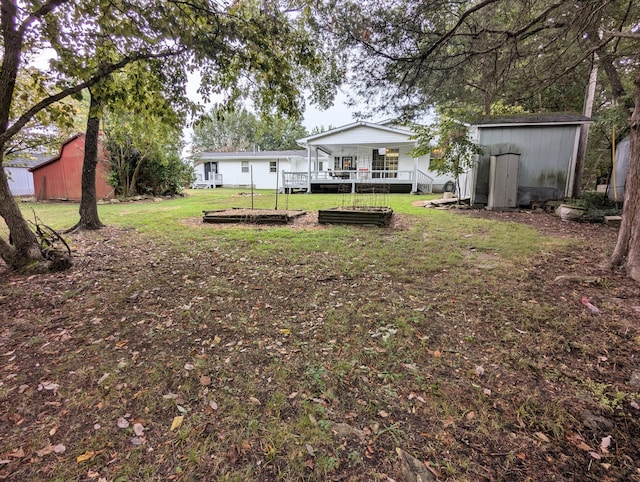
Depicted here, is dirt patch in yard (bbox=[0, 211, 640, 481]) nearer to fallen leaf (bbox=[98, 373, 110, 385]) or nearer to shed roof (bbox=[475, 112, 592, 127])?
fallen leaf (bbox=[98, 373, 110, 385])

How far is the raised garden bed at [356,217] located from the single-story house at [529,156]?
4779 mm

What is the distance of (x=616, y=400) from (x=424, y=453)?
1.48 m

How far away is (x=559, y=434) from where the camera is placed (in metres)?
1.92

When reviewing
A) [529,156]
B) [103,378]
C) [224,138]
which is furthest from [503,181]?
[224,138]

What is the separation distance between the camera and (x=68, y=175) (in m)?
16.4

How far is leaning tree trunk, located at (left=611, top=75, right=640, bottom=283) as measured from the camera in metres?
3.92

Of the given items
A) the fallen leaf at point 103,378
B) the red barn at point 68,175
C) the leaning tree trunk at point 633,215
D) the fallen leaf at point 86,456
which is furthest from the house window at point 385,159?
the fallen leaf at point 86,456

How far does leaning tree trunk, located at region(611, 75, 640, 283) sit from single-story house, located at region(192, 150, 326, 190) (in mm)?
23787

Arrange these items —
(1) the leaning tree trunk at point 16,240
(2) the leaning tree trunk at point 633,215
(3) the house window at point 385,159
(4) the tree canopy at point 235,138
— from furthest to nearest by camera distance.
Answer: (4) the tree canopy at point 235,138
(3) the house window at point 385,159
(1) the leaning tree trunk at point 16,240
(2) the leaning tree trunk at point 633,215

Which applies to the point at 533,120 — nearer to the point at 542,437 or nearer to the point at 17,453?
the point at 542,437

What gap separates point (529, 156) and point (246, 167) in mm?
22588

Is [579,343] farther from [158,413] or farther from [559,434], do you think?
[158,413]

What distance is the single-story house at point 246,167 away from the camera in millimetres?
Result: 27234

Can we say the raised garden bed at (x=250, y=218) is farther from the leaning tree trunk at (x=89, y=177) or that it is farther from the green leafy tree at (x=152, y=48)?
the green leafy tree at (x=152, y=48)
